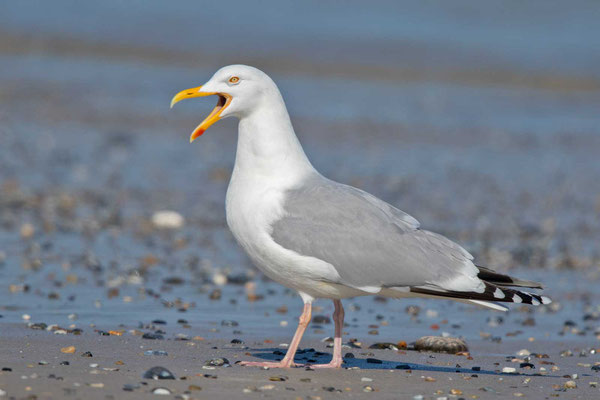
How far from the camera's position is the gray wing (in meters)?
5.43

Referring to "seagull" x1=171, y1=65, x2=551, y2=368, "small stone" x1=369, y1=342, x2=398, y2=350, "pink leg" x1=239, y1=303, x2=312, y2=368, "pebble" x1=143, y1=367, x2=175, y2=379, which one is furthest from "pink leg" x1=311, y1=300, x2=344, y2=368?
"pebble" x1=143, y1=367, x2=175, y2=379

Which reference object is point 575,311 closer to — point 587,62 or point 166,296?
point 166,296

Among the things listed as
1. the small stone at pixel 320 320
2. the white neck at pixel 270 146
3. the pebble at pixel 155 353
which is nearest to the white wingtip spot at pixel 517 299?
the white neck at pixel 270 146

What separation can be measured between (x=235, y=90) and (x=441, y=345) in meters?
2.01

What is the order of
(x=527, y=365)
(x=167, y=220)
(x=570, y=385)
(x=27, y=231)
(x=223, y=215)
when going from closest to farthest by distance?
1. (x=570, y=385)
2. (x=527, y=365)
3. (x=27, y=231)
4. (x=167, y=220)
5. (x=223, y=215)

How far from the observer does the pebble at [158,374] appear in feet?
15.9

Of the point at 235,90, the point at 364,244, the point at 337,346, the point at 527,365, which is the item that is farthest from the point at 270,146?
the point at 527,365

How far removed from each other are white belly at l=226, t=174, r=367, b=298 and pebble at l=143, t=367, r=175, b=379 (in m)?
0.91

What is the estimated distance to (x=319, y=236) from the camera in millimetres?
5488

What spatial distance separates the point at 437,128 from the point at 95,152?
6220 mm

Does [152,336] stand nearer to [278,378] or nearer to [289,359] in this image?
[289,359]

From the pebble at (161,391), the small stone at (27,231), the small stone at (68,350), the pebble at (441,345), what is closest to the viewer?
the pebble at (161,391)

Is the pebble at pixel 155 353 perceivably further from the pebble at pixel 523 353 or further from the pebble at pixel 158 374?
the pebble at pixel 523 353

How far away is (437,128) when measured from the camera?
17266 millimetres
